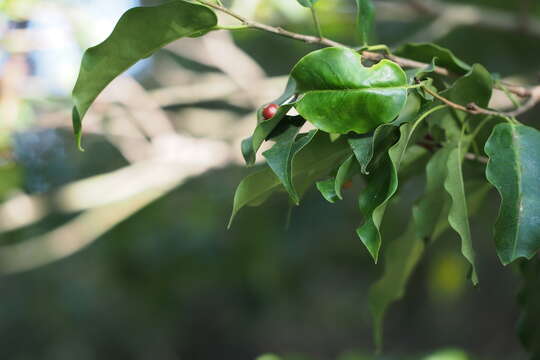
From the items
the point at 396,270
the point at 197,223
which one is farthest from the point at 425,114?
the point at 197,223

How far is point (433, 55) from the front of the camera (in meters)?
1.06

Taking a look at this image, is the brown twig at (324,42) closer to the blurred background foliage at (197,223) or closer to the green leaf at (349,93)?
the green leaf at (349,93)

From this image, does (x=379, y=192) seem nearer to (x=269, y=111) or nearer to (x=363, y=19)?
(x=269, y=111)

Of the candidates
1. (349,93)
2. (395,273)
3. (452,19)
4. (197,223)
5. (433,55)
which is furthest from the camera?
(197,223)

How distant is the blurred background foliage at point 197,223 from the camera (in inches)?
107

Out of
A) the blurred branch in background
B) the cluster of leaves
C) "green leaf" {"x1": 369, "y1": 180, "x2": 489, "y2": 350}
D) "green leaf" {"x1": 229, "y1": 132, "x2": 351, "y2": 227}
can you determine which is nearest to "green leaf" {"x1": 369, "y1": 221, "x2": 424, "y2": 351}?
"green leaf" {"x1": 369, "y1": 180, "x2": 489, "y2": 350}

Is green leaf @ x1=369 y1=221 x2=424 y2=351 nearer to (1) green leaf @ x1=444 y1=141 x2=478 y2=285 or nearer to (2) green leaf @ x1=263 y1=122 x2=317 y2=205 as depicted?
(1) green leaf @ x1=444 y1=141 x2=478 y2=285

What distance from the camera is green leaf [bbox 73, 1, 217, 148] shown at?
2.99ft

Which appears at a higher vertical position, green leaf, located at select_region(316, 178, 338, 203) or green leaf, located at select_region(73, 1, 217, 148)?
green leaf, located at select_region(73, 1, 217, 148)

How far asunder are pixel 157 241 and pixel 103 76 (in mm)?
3453

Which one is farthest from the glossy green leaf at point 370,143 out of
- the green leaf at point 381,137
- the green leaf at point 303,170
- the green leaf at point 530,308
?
the green leaf at point 530,308

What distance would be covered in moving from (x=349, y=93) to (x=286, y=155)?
0.11 m

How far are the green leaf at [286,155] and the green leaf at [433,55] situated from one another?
0.28m

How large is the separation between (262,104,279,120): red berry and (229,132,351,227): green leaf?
7 centimetres
